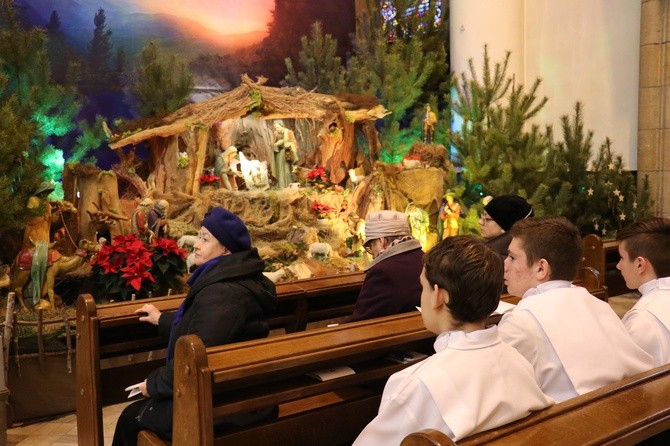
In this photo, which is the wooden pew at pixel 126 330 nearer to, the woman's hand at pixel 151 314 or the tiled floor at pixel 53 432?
the woman's hand at pixel 151 314

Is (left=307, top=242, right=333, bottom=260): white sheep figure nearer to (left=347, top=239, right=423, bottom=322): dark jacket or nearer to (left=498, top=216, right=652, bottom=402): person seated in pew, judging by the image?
(left=347, top=239, right=423, bottom=322): dark jacket

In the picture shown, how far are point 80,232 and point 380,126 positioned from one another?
23.8 feet

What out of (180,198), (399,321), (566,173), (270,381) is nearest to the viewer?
(270,381)

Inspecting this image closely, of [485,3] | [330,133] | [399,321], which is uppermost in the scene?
[485,3]

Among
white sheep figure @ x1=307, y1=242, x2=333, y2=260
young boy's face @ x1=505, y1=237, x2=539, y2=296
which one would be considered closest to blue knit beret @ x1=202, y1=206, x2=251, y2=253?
young boy's face @ x1=505, y1=237, x2=539, y2=296

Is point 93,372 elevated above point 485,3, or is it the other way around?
point 485,3

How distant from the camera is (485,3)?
451 inches

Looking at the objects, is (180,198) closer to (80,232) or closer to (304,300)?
(80,232)

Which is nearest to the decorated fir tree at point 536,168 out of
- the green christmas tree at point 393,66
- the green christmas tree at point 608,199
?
the green christmas tree at point 608,199

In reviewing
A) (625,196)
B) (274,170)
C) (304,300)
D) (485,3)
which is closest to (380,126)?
(485,3)

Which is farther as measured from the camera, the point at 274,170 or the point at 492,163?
the point at 274,170

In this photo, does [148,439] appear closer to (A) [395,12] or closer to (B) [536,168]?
(B) [536,168]

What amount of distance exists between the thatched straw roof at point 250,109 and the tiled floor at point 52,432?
4100 millimetres

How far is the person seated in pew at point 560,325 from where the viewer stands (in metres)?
2.36
